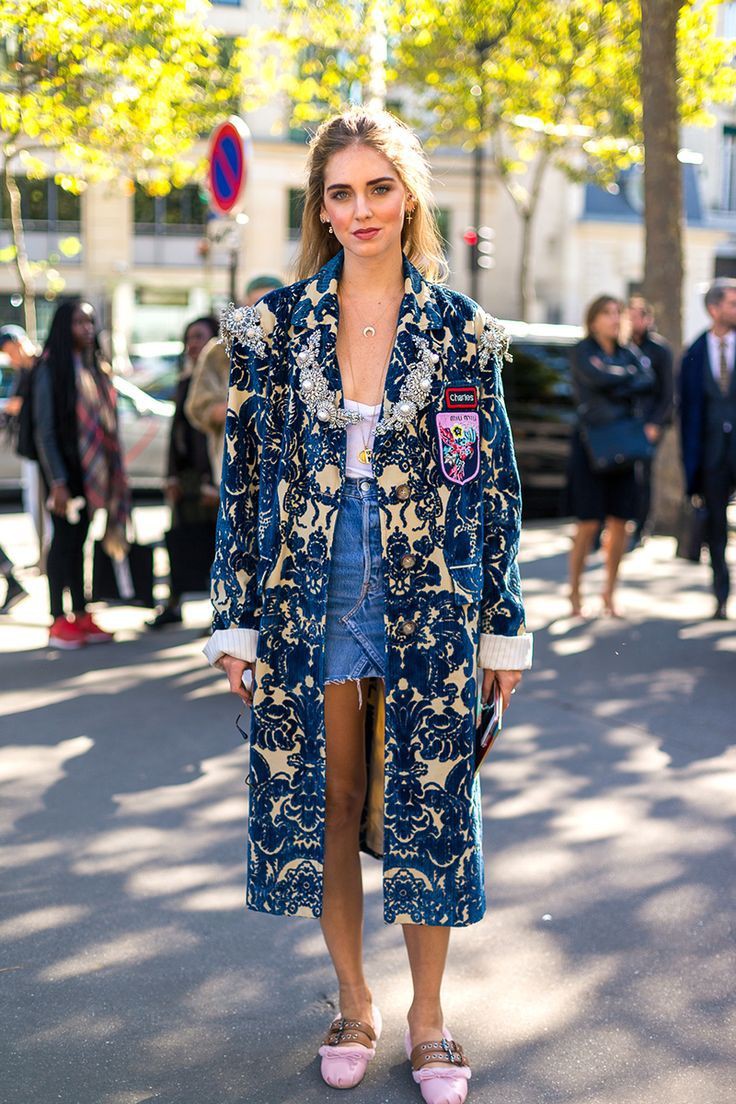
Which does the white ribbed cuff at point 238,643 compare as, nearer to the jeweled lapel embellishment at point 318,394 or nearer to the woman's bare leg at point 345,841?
the woman's bare leg at point 345,841

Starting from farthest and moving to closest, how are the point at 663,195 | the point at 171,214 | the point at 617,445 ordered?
the point at 171,214 → the point at 663,195 → the point at 617,445

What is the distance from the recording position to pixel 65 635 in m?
7.86

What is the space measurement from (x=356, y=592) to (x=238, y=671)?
322mm

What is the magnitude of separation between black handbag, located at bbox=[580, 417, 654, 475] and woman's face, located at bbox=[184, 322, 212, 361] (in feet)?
7.69

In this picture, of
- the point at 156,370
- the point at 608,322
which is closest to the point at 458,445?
the point at 608,322

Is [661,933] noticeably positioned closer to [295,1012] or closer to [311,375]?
[295,1012]

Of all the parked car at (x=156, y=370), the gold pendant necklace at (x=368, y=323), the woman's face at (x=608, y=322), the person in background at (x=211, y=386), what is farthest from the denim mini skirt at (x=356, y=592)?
the parked car at (x=156, y=370)

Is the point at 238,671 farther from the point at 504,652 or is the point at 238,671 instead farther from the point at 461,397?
the point at 461,397

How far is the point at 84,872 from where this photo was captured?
444 cm

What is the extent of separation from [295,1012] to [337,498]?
4.48ft

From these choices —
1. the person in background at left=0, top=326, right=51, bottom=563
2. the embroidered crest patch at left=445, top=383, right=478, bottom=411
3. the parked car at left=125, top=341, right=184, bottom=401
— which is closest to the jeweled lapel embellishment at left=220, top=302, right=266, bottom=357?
the embroidered crest patch at left=445, top=383, right=478, bottom=411

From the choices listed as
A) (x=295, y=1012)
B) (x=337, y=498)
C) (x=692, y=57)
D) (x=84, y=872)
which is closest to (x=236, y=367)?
(x=337, y=498)

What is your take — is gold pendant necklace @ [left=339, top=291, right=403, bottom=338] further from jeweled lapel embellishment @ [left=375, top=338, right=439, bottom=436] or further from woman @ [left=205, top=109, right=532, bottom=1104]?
jeweled lapel embellishment @ [left=375, top=338, right=439, bottom=436]

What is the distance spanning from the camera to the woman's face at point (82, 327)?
7789 millimetres
